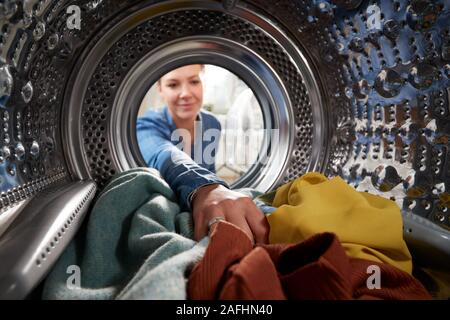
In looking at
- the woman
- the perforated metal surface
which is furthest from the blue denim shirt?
the perforated metal surface

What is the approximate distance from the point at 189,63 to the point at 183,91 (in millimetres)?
266

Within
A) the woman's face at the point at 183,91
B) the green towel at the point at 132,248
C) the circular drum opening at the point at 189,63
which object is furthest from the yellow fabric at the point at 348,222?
the woman's face at the point at 183,91

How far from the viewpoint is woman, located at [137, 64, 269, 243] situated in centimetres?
73

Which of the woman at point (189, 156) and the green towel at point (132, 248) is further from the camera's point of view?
the woman at point (189, 156)

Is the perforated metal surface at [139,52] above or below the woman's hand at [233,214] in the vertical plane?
above

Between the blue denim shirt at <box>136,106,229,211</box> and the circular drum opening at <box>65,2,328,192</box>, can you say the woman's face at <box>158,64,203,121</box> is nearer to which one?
the blue denim shirt at <box>136,106,229,211</box>

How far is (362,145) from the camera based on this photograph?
1016 millimetres

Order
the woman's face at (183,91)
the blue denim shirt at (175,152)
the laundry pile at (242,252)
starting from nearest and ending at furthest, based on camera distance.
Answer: the laundry pile at (242,252)
the blue denim shirt at (175,152)
the woman's face at (183,91)

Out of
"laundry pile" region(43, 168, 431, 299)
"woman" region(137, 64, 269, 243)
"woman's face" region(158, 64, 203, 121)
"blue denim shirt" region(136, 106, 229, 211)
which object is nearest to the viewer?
"laundry pile" region(43, 168, 431, 299)

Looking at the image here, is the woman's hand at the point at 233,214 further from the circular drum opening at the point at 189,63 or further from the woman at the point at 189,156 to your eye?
the circular drum opening at the point at 189,63

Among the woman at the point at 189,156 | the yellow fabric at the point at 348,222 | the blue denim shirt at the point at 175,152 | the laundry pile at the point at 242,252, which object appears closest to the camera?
the laundry pile at the point at 242,252

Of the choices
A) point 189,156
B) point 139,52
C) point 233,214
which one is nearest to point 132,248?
point 233,214

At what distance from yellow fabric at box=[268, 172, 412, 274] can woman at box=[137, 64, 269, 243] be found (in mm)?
60

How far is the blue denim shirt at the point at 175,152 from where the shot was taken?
88cm
